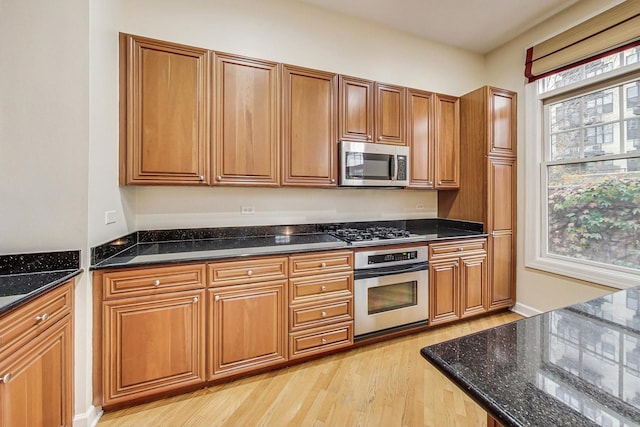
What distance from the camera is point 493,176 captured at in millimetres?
2930

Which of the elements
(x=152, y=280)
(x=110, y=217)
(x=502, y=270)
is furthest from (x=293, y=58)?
(x=502, y=270)

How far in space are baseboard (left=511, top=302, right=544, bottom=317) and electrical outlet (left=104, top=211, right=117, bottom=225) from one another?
3930 millimetres

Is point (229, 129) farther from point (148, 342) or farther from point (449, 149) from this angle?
point (449, 149)

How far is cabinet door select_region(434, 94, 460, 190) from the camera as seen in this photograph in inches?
119

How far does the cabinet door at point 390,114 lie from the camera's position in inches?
107

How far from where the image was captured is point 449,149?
10.2 ft

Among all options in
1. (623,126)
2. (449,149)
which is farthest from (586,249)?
(449,149)

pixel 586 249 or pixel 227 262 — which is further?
pixel 586 249

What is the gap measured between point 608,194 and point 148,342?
3.83 m

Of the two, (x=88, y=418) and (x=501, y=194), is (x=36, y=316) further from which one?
(x=501, y=194)

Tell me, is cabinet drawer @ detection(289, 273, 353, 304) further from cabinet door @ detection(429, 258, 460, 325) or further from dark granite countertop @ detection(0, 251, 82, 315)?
dark granite countertop @ detection(0, 251, 82, 315)

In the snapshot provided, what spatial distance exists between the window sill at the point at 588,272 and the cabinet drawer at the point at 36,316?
386 cm

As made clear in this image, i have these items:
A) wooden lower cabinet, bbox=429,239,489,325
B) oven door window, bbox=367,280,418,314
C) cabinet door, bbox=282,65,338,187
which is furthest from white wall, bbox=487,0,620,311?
cabinet door, bbox=282,65,338,187

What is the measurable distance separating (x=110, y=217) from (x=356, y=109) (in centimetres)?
214
